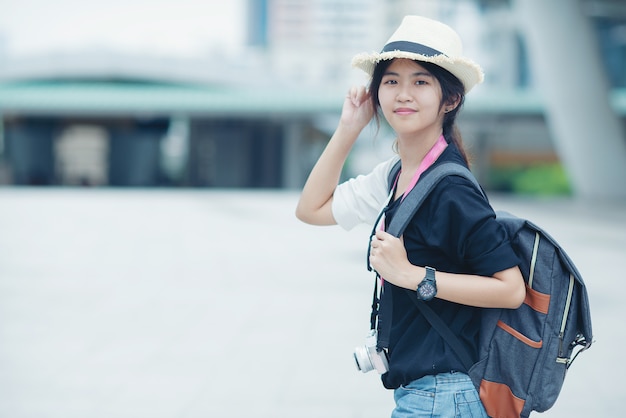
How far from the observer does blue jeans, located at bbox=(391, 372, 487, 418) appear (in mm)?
1821

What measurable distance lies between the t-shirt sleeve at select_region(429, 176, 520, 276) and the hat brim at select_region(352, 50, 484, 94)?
0.94 ft

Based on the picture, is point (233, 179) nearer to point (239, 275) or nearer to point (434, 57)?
point (239, 275)

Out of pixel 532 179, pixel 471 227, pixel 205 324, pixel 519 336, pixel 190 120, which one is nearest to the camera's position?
pixel 471 227

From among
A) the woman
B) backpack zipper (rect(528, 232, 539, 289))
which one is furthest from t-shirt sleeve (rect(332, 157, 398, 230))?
backpack zipper (rect(528, 232, 539, 289))

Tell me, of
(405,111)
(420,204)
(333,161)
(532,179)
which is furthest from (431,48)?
(532,179)

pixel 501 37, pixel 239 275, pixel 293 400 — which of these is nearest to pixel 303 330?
pixel 293 400

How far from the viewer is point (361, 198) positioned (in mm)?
2145

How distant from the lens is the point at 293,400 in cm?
418

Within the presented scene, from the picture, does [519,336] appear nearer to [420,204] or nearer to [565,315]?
[565,315]

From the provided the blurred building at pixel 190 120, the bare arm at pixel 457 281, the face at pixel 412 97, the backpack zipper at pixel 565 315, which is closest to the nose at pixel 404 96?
the face at pixel 412 97

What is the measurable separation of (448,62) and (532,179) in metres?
31.1

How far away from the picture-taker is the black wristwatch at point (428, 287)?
172 centimetres

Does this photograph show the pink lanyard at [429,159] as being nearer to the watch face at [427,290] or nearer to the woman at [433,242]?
the woman at [433,242]

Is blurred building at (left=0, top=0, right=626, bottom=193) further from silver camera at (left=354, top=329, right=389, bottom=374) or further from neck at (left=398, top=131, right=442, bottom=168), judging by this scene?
silver camera at (left=354, top=329, right=389, bottom=374)
